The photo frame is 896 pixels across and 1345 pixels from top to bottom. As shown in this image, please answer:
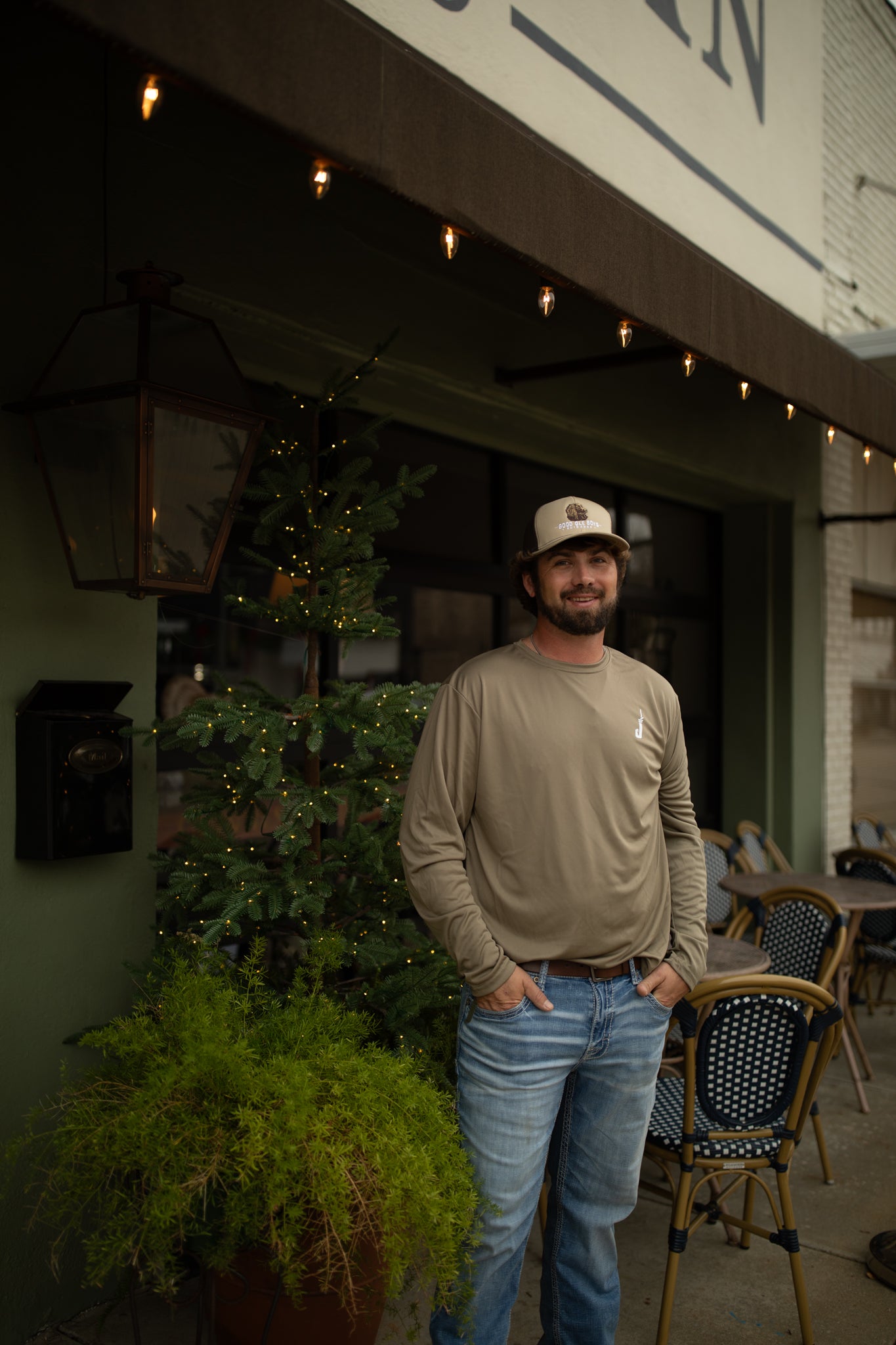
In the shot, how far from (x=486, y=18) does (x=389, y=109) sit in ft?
5.31

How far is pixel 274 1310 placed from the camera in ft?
7.81

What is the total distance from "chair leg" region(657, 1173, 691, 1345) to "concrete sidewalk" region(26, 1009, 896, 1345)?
0.11 m

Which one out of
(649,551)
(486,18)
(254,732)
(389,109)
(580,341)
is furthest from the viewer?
(649,551)

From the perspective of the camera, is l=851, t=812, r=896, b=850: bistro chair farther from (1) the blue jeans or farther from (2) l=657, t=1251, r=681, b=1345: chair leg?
(1) the blue jeans

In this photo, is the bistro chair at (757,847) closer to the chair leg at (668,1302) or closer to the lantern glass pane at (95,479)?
the chair leg at (668,1302)

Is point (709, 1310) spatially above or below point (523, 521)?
below

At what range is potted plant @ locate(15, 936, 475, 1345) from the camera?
2.19 m

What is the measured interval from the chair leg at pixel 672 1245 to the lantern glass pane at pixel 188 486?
7.27 feet

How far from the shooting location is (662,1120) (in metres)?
3.46

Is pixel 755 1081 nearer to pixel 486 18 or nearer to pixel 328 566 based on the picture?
pixel 328 566

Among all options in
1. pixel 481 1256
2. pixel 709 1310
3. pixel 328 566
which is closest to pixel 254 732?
pixel 328 566

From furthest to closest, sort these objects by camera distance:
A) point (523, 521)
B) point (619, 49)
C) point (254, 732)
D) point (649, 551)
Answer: point (649, 551) → point (523, 521) → point (619, 49) → point (254, 732)

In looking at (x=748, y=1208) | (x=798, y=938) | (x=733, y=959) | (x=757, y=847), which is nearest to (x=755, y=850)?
(x=757, y=847)

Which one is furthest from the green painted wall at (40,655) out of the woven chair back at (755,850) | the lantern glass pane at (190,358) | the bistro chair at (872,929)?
the bistro chair at (872,929)
